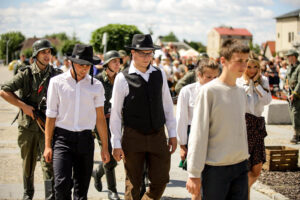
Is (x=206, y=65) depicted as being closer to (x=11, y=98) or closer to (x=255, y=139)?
(x=255, y=139)

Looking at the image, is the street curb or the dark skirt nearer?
the dark skirt

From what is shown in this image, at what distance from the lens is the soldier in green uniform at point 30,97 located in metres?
5.07

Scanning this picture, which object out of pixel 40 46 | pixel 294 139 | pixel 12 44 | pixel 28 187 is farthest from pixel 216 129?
pixel 12 44

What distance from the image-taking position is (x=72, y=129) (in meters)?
4.33

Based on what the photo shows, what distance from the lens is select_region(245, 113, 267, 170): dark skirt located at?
4770 mm

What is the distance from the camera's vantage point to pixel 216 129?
341 cm

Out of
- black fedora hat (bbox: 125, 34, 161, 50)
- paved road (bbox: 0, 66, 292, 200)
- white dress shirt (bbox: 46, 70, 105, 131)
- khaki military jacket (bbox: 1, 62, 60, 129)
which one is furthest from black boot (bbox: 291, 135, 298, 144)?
white dress shirt (bbox: 46, 70, 105, 131)

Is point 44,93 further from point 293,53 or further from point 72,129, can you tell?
point 293,53

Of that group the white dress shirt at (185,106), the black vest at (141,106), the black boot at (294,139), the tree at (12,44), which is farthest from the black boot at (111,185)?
the tree at (12,44)

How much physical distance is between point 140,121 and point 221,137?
Answer: 1284 millimetres

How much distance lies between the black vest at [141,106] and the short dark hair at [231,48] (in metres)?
1.19

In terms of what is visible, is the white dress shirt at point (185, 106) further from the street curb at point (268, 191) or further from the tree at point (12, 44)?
the tree at point (12, 44)

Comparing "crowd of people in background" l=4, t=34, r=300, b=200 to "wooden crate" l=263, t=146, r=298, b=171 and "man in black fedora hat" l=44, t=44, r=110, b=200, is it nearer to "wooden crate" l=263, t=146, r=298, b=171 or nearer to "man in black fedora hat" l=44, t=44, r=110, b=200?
"man in black fedora hat" l=44, t=44, r=110, b=200

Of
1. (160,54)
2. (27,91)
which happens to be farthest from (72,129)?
(160,54)
